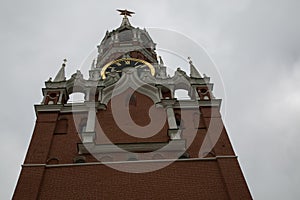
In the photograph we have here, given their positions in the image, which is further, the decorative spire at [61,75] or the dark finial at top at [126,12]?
the dark finial at top at [126,12]

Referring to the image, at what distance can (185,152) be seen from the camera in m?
17.4

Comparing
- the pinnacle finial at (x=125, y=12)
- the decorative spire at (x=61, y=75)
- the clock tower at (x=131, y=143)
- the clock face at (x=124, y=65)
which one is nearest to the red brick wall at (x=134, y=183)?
the clock tower at (x=131, y=143)

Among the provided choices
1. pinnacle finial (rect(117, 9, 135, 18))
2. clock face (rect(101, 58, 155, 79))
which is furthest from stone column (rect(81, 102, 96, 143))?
pinnacle finial (rect(117, 9, 135, 18))

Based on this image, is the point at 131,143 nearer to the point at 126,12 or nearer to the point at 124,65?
the point at 124,65

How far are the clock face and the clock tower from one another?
120cm

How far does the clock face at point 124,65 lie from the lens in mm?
26377

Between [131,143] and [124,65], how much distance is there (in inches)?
431

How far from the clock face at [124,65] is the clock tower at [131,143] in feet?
3.94

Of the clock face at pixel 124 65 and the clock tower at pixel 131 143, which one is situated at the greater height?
the clock face at pixel 124 65

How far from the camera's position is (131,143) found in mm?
17562

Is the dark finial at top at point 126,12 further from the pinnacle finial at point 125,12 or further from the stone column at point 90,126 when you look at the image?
the stone column at point 90,126

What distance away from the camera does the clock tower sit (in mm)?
15195

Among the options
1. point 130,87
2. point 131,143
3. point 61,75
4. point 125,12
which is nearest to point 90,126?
point 131,143

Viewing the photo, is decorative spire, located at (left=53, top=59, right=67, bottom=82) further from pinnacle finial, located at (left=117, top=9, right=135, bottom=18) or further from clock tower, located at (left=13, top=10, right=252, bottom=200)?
pinnacle finial, located at (left=117, top=9, right=135, bottom=18)
